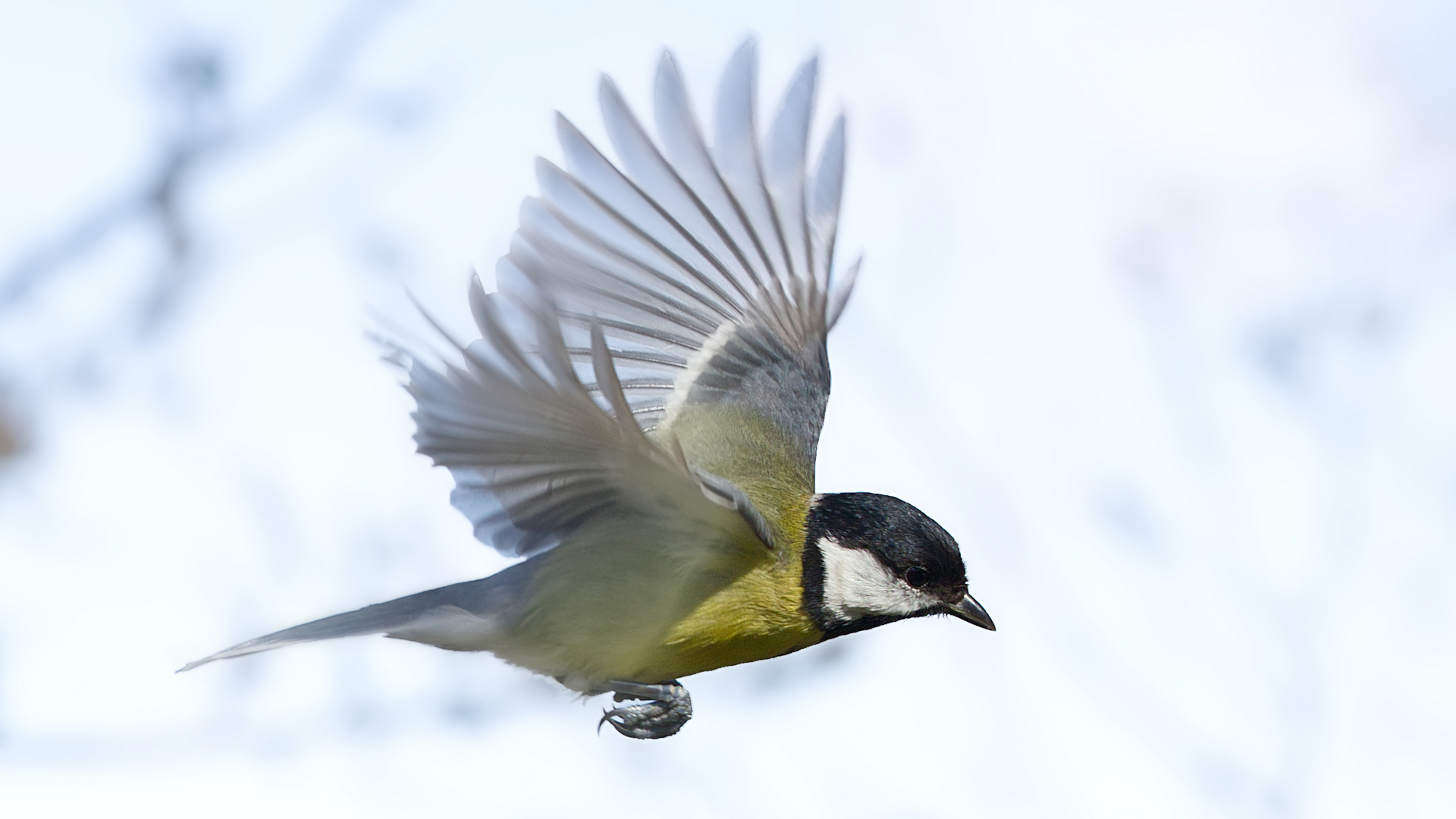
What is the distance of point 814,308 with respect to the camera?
245 cm

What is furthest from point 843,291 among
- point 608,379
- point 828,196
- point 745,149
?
point 608,379

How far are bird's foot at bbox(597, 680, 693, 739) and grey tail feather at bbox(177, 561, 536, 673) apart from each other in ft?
0.75

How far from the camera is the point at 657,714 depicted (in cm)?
203

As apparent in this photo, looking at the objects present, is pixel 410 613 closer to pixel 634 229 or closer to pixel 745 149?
pixel 634 229

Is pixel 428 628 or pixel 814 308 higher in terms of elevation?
pixel 814 308

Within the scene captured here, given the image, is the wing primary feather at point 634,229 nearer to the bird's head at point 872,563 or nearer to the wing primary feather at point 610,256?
the wing primary feather at point 610,256

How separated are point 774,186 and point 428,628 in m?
0.88

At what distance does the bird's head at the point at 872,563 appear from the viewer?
197 centimetres

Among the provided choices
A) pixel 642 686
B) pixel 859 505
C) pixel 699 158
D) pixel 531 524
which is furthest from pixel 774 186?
pixel 642 686

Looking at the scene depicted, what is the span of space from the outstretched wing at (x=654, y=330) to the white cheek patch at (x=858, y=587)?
0.12 m

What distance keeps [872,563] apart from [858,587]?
43mm

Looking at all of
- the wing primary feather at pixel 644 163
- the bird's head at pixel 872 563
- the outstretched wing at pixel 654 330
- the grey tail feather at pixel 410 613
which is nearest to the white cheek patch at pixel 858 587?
the bird's head at pixel 872 563

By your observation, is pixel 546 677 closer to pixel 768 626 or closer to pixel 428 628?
pixel 428 628

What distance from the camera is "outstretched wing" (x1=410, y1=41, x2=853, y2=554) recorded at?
5.15ft
